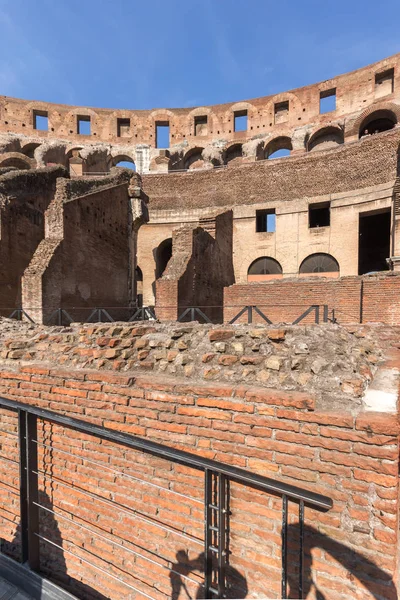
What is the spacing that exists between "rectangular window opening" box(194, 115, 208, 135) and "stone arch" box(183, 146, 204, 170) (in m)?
1.99

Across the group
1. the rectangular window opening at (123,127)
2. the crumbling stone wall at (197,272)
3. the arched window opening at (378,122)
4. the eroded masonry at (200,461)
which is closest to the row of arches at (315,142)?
the arched window opening at (378,122)

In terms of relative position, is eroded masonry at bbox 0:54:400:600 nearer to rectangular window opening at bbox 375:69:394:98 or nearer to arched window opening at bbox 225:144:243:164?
rectangular window opening at bbox 375:69:394:98

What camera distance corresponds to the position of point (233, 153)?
30531 millimetres

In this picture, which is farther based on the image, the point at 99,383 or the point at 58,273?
the point at 58,273

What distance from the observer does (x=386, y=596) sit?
167 centimetres

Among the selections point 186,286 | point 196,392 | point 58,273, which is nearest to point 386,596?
point 196,392

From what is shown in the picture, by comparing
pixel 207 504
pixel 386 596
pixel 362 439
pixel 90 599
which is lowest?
pixel 90 599

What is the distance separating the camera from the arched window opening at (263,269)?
17.5m

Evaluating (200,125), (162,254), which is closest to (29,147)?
(200,125)

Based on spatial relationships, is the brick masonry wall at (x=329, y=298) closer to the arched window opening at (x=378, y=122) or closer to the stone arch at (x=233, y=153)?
the arched window opening at (x=378, y=122)

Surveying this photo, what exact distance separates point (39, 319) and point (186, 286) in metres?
4.61

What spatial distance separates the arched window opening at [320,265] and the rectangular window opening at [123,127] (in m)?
25.5

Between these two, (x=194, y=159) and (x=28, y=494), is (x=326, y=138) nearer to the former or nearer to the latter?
(x=194, y=159)

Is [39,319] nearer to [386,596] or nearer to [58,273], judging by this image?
[58,273]
